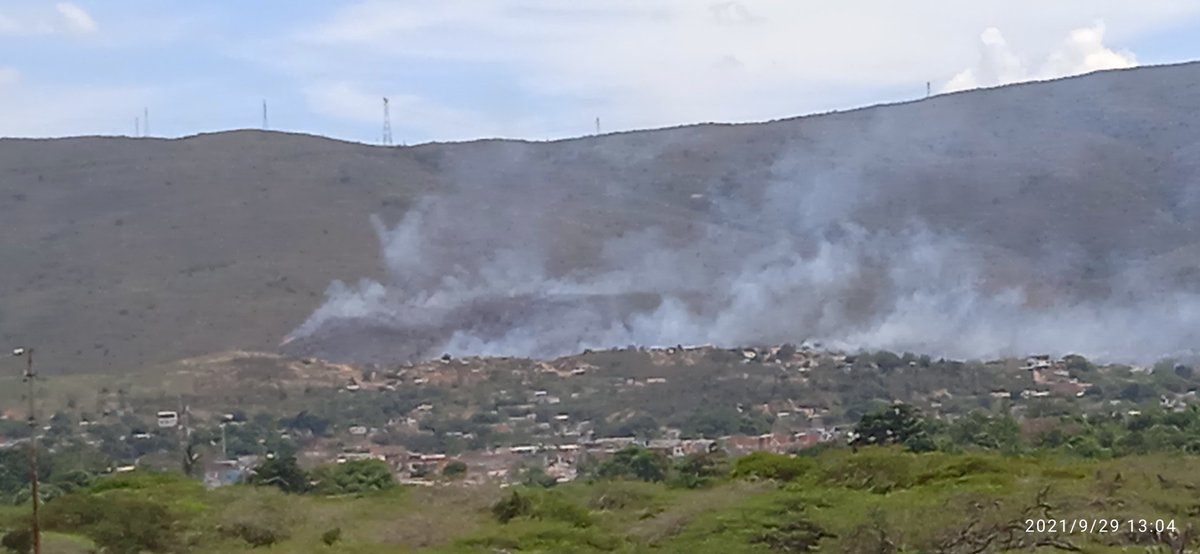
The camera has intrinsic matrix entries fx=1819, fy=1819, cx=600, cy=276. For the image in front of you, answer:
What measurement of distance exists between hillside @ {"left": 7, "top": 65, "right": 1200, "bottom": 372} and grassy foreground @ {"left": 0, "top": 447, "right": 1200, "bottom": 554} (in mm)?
47100

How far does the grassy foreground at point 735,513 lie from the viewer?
19.0 m

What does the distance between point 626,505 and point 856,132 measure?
94918 mm

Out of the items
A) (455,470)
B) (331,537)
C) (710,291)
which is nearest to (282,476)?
(455,470)

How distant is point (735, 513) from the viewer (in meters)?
22.5

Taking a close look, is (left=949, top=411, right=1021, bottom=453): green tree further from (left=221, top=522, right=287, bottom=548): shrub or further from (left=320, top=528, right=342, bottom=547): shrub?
(left=221, top=522, right=287, bottom=548): shrub

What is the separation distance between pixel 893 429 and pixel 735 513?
1504 centimetres

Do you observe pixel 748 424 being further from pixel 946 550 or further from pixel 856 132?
pixel 856 132

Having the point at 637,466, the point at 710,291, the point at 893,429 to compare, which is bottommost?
the point at 637,466

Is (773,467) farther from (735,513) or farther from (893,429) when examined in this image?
(893,429)

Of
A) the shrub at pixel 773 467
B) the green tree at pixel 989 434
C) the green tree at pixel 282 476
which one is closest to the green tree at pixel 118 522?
the green tree at pixel 282 476

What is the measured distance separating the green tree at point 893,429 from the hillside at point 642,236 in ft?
117

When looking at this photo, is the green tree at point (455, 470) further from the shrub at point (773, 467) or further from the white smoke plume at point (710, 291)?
the white smoke plume at point (710, 291)

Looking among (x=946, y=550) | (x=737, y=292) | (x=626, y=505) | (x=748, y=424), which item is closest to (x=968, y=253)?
(x=737, y=292)

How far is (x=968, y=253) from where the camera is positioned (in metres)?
92.6
